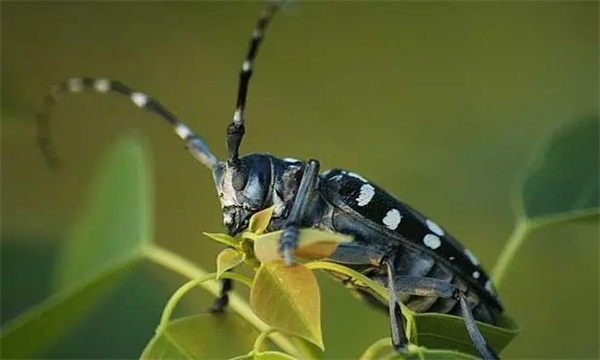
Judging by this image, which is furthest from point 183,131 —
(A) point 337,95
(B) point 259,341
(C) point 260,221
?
(A) point 337,95

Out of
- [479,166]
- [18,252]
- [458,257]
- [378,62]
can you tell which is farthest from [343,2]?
[458,257]

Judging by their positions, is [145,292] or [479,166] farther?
[479,166]

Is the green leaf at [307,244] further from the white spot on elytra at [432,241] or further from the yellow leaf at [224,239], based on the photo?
the white spot on elytra at [432,241]

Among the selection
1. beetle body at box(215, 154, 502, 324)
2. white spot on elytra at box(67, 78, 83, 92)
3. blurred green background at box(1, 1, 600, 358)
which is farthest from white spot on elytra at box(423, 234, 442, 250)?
blurred green background at box(1, 1, 600, 358)

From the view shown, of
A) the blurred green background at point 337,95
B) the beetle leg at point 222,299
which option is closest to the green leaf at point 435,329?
the beetle leg at point 222,299

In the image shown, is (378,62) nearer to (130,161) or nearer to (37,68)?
(37,68)

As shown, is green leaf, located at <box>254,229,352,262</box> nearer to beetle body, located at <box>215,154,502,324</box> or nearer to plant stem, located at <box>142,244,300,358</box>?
plant stem, located at <box>142,244,300,358</box>
